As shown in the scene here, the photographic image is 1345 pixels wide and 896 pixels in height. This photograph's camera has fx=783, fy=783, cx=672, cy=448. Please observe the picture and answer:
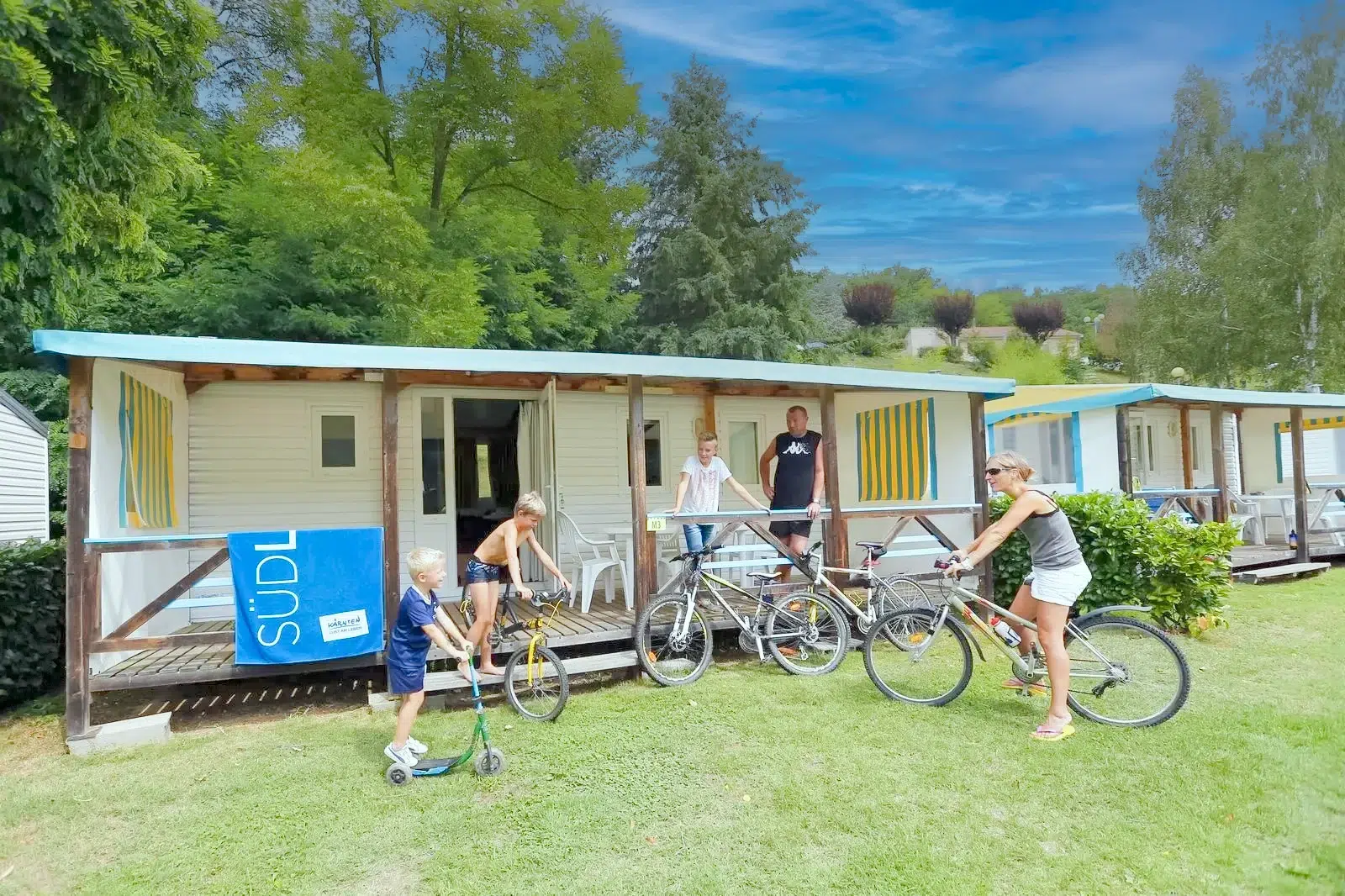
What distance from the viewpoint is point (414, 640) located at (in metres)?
4.00

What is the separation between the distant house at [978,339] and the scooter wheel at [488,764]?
6476cm

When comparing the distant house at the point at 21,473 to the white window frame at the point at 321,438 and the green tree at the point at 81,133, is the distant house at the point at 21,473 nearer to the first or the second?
the green tree at the point at 81,133

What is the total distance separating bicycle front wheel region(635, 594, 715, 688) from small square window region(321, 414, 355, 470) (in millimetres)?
3605

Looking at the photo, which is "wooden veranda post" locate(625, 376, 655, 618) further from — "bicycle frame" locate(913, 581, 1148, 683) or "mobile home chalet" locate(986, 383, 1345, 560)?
"mobile home chalet" locate(986, 383, 1345, 560)

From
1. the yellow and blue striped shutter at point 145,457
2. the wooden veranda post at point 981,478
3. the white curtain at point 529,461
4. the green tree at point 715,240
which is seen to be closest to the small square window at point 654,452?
the white curtain at point 529,461

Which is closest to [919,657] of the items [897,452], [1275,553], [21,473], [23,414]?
[897,452]

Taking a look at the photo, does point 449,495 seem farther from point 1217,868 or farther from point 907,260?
point 907,260

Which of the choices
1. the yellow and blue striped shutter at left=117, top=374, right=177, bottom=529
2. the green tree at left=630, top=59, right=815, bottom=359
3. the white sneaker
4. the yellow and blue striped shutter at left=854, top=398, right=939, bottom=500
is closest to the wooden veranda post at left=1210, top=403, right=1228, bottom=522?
the yellow and blue striped shutter at left=854, top=398, right=939, bottom=500

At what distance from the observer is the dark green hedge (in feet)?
17.3

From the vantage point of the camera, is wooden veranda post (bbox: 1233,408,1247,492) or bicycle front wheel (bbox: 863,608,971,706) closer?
bicycle front wheel (bbox: 863,608,971,706)

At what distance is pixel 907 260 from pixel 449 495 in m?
81.0

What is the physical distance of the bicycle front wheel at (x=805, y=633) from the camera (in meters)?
5.82

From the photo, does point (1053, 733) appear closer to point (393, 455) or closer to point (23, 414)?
point (393, 455)

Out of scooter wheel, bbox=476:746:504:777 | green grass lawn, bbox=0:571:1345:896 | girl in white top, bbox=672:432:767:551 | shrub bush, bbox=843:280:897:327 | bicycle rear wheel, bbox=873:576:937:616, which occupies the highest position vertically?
shrub bush, bbox=843:280:897:327
